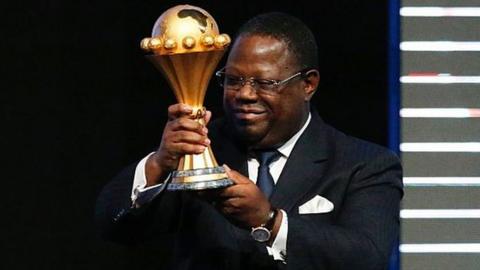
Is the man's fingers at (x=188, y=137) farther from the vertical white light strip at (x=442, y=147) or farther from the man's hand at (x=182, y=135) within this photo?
the vertical white light strip at (x=442, y=147)

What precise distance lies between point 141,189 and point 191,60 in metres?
0.33

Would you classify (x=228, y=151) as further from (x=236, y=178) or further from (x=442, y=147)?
(x=442, y=147)

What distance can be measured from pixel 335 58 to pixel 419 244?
0.60 meters

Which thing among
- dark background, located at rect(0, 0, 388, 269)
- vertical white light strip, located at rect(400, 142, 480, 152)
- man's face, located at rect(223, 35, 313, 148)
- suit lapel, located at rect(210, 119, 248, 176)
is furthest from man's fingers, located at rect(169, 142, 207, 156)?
vertical white light strip, located at rect(400, 142, 480, 152)

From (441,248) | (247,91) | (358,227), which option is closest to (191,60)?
(247,91)

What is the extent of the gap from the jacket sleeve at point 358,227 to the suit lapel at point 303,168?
6cm

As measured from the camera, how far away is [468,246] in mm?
4441

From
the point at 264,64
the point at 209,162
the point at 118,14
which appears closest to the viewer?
the point at 209,162

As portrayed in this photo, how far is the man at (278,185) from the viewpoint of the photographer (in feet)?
10.5

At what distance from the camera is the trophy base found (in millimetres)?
2982

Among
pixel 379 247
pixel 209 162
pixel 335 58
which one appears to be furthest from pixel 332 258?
pixel 335 58

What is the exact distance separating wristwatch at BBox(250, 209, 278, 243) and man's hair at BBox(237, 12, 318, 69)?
408 millimetres

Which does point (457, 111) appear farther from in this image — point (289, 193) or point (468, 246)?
point (289, 193)

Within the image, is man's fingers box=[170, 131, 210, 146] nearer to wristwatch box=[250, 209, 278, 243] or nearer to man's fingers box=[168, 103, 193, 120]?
man's fingers box=[168, 103, 193, 120]
